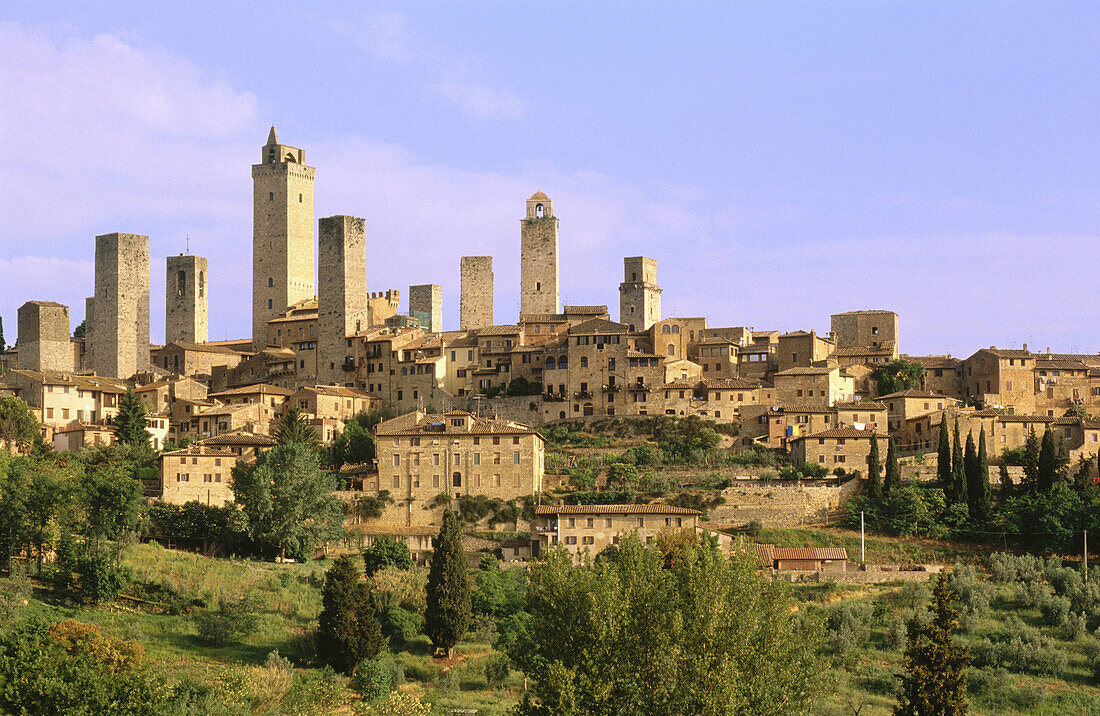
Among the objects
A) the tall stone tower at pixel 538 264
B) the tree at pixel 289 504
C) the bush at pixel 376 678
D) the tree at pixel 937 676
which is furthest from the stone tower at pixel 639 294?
the tree at pixel 937 676

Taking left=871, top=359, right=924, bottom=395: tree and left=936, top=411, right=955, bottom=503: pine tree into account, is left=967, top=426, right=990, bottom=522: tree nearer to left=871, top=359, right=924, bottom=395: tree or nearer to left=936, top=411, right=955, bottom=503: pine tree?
left=936, top=411, right=955, bottom=503: pine tree

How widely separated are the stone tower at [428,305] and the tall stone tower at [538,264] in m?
8.05

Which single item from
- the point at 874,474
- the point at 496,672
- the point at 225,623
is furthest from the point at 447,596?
the point at 874,474

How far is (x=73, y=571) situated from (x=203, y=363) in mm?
38938

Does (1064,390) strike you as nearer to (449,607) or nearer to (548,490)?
(548,490)

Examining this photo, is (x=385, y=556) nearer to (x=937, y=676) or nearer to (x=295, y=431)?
(x=295, y=431)

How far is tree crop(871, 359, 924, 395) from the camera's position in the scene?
272 ft

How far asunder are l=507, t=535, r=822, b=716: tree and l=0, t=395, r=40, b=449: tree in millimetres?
38291

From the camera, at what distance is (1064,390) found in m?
83.3

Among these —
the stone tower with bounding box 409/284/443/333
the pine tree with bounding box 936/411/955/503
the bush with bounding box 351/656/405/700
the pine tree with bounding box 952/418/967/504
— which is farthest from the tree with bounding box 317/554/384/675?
the stone tower with bounding box 409/284/443/333

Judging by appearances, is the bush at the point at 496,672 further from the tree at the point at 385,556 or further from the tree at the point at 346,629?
the tree at the point at 385,556

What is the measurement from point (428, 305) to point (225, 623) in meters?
54.0

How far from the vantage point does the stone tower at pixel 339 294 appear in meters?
88.5

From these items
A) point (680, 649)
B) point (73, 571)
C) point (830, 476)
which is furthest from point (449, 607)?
point (830, 476)
